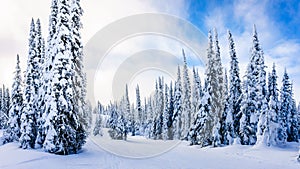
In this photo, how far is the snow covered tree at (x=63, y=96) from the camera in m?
19.6

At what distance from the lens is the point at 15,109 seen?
34.2 m

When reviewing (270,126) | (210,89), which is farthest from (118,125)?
(270,126)

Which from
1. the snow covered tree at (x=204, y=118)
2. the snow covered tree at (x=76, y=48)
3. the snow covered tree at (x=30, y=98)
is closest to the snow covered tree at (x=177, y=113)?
the snow covered tree at (x=204, y=118)

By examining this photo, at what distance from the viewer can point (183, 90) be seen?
5612cm

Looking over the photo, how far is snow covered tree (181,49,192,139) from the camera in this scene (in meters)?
51.4

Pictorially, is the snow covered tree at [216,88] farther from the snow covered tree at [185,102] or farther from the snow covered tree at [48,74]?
the snow covered tree at [48,74]

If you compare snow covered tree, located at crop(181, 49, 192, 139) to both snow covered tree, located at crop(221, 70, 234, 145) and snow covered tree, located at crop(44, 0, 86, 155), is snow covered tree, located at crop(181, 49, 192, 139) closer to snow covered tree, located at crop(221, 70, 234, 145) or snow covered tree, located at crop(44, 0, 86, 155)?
snow covered tree, located at crop(221, 70, 234, 145)

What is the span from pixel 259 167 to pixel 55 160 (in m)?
13.9

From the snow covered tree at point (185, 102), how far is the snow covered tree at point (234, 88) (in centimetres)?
1391

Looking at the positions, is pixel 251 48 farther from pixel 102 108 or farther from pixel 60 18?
pixel 102 108

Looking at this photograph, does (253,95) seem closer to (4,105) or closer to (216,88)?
(216,88)

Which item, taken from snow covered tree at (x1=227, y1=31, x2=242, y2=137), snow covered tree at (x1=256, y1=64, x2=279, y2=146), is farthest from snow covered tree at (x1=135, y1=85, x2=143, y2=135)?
snow covered tree at (x1=256, y1=64, x2=279, y2=146)

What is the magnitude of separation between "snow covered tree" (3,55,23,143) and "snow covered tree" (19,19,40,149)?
579cm

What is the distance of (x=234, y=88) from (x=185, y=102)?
17014mm
